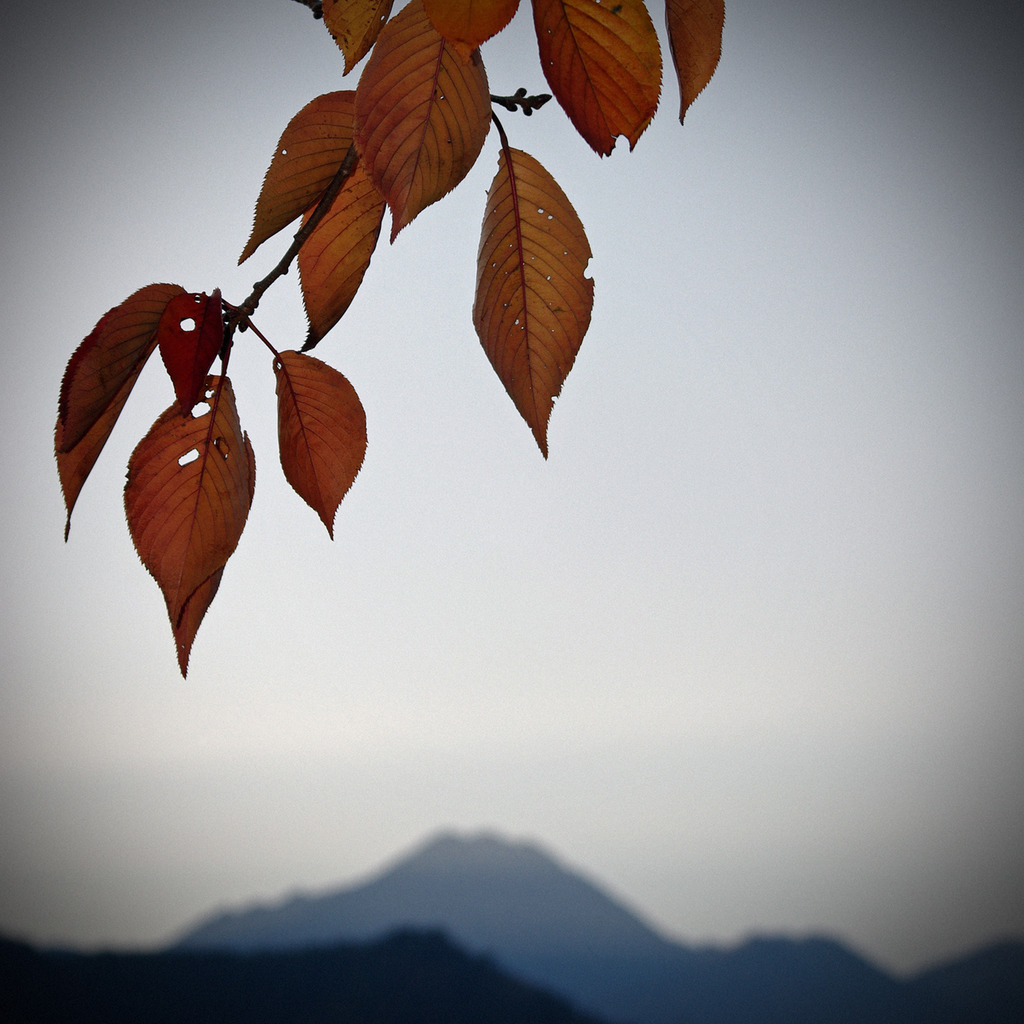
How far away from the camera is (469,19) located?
13 centimetres

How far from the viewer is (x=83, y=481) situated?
0.17m

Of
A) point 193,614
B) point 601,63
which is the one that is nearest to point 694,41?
point 601,63

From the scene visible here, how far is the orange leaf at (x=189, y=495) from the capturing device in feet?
0.57

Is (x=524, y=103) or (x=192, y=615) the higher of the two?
(x=524, y=103)

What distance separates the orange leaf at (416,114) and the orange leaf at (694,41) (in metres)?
0.04

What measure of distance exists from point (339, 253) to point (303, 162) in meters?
0.02

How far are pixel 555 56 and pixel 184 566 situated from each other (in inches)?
4.5

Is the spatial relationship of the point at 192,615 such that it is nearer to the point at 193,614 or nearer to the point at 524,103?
the point at 193,614

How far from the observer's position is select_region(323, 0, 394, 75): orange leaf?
6.5 inches

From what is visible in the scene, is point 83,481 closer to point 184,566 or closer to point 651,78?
point 184,566

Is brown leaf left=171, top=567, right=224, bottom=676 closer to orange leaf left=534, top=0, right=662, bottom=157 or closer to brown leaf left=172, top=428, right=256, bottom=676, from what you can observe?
brown leaf left=172, top=428, right=256, bottom=676

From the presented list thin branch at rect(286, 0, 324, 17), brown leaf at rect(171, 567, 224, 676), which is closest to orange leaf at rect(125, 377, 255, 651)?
brown leaf at rect(171, 567, 224, 676)

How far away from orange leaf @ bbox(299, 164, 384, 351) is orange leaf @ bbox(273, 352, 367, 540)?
0.04 feet

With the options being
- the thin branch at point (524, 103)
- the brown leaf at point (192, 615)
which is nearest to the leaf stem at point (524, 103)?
the thin branch at point (524, 103)
